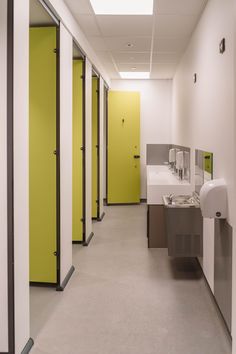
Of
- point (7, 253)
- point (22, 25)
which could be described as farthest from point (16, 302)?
point (22, 25)

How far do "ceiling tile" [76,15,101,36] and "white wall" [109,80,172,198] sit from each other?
13.0 feet

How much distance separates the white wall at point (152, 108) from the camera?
29.3 ft

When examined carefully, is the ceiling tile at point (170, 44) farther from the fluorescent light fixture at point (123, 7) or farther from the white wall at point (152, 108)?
the white wall at point (152, 108)

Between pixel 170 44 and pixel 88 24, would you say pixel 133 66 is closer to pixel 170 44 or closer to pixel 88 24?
pixel 170 44

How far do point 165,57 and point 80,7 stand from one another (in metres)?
2.72

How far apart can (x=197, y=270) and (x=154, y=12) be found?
270 cm

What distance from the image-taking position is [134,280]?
13.7 ft

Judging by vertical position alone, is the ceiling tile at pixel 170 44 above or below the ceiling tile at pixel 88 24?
above

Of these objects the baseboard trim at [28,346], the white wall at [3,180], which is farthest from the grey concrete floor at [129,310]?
the white wall at [3,180]

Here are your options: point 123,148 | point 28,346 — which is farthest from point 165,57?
point 28,346

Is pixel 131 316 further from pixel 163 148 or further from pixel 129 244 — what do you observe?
pixel 163 148

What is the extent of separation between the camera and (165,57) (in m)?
6.51

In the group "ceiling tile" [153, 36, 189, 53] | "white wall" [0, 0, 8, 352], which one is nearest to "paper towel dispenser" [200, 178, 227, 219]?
"white wall" [0, 0, 8, 352]

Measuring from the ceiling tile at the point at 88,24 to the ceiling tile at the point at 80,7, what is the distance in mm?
137
